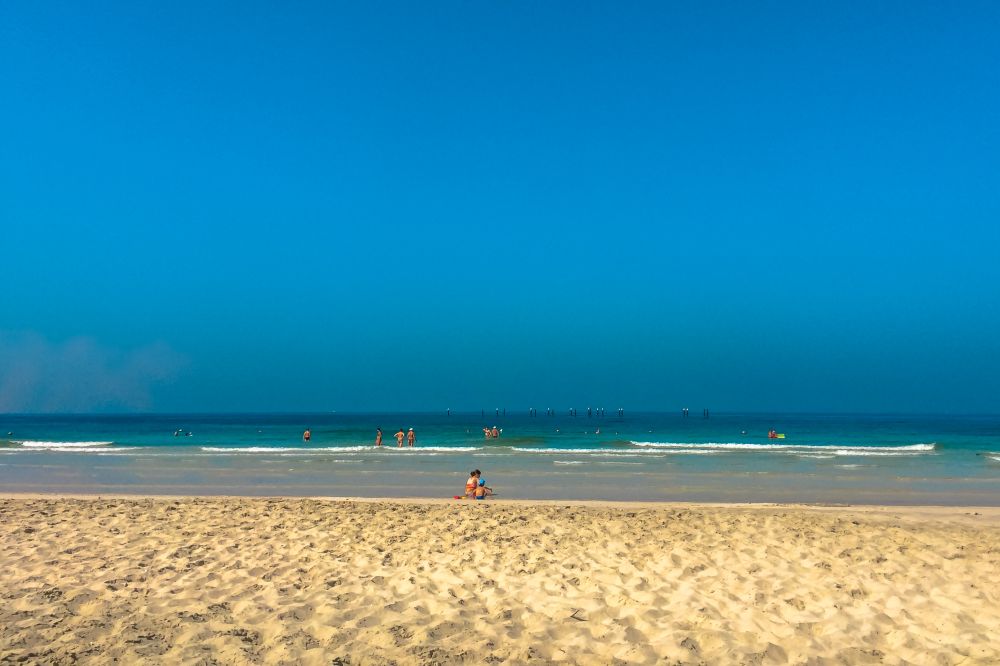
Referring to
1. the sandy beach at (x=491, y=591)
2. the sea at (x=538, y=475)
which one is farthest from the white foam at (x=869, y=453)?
the sandy beach at (x=491, y=591)

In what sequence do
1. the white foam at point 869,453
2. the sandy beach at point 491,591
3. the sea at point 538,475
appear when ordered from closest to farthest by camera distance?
the sandy beach at point 491,591 < the sea at point 538,475 < the white foam at point 869,453

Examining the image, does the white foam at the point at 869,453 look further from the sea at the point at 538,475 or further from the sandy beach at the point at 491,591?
the sandy beach at the point at 491,591

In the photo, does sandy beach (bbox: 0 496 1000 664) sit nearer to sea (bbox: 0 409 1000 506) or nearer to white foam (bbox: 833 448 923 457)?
sea (bbox: 0 409 1000 506)

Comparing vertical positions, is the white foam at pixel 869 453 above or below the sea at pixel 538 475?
above

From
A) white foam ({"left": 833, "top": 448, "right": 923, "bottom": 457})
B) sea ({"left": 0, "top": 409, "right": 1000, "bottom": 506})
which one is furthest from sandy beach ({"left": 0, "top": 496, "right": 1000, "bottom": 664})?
white foam ({"left": 833, "top": 448, "right": 923, "bottom": 457})

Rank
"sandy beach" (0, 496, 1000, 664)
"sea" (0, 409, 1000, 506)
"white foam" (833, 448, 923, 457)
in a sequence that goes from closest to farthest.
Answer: "sandy beach" (0, 496, 1000, 664), "sea" (0, 409, 1000, 506), "white foam" (833, 448, 923, 457)

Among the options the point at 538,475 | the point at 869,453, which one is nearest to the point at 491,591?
the point at 538,475

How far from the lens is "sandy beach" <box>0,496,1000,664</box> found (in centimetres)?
652

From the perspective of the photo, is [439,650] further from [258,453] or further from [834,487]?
[258,453]

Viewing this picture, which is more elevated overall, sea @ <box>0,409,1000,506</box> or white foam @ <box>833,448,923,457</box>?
white foam @ <box>833,448,923,457</box>

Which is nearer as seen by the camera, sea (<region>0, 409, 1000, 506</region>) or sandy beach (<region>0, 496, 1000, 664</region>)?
sandy beach (<region>0, 496, 1000, 664</region>)

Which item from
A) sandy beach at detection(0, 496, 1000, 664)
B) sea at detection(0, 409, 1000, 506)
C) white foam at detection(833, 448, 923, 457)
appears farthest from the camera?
white foam at detection(833, 448, 923, 457)

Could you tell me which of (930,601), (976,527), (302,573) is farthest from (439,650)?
(976,527)

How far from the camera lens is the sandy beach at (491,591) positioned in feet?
21.4
